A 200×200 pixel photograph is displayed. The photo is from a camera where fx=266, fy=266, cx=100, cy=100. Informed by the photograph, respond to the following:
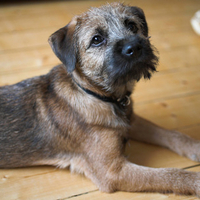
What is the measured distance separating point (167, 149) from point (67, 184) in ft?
2.83

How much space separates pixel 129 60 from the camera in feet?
5.38

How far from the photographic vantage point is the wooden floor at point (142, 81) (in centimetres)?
194

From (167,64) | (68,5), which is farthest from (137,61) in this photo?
(68,5)

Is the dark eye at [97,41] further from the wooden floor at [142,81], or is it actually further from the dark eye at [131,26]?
the wooden floor at [142,81]

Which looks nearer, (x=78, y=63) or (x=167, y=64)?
(x=78, y=63)

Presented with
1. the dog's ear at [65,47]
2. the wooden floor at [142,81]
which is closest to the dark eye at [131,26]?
the dog's ear at [65,47]

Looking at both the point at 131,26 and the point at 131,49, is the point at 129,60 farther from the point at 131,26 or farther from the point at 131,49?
the point at 131,26

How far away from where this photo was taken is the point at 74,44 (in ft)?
5.83

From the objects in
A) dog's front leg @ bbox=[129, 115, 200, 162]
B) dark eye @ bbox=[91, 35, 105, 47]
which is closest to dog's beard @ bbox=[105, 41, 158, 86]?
dark eye @ bbox=[91, 35, 105, 47]

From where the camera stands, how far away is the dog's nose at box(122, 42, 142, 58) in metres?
1.62

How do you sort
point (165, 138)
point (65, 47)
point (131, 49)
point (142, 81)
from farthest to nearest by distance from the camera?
point (142, 81) < point (165, 138) < point (65, 47) < point (131, 49)

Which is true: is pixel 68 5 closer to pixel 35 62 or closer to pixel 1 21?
pixel 1 21

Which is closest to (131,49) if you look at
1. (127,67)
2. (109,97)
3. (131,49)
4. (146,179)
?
(131,49)

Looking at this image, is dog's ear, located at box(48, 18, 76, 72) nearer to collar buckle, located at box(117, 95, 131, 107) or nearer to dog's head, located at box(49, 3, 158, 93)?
dog's head, located at box(49, 3, 158, 93)
